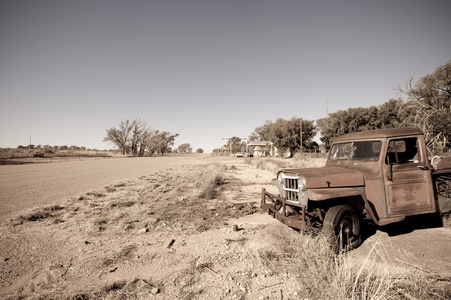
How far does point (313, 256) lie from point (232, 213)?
10.8ft

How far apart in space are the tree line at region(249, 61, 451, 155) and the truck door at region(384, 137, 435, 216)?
1651 centimetres

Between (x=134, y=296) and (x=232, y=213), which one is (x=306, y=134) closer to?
(x=232, y=213)

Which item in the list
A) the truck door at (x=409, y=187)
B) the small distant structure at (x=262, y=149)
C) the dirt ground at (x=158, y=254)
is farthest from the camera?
the small distant structure at (x=262, y=149)

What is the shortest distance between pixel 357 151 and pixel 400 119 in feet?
129

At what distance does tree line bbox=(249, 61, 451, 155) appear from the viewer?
17.0 meters

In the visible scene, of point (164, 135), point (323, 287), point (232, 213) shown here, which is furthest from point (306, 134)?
point (164, 135)

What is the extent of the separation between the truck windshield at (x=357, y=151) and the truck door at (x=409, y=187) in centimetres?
25

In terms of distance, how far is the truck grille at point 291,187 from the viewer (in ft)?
13.6

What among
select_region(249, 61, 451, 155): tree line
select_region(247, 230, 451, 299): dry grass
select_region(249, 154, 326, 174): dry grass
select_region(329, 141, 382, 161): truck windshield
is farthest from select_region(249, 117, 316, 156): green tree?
select_region(247, 230, 451, 299): dry grass

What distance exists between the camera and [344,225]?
3830mm

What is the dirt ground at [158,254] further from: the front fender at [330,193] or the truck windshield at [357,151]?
the truck windshield at [357,151]

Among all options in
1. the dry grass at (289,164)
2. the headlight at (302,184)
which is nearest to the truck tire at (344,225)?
the headlight at (302,184)

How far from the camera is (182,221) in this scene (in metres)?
5.44

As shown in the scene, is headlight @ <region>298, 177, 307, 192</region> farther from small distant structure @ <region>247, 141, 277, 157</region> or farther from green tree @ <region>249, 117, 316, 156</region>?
small distant structure @ <region>247, 141, 277, 157</region>
